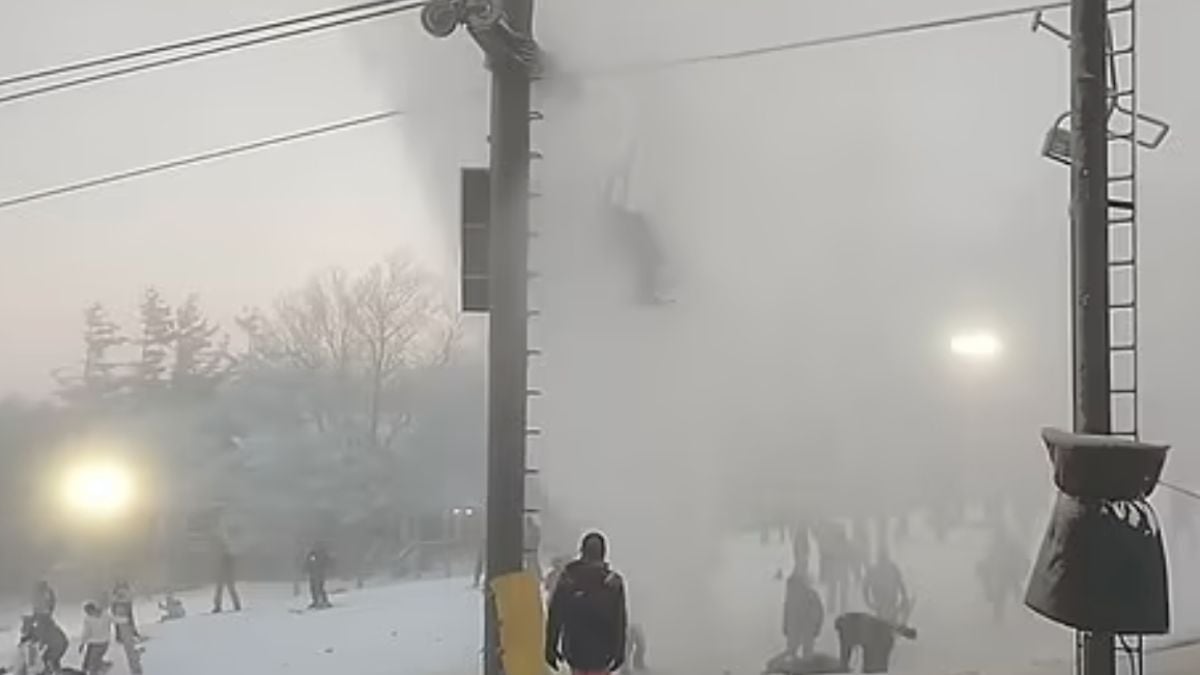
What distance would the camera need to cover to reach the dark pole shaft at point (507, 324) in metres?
4.27

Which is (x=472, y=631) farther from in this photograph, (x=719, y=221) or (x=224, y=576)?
(x=719, y=221)

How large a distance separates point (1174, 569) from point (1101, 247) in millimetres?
Answer: 2387

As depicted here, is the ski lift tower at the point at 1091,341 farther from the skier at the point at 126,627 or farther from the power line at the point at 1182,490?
the skier at the point at 126,627

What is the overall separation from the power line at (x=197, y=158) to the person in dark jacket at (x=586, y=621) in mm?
2071

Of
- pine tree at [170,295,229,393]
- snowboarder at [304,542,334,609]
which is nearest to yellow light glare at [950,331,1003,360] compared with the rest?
snowboarder at [304,542,334,609]

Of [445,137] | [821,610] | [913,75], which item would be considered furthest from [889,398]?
[445,137]

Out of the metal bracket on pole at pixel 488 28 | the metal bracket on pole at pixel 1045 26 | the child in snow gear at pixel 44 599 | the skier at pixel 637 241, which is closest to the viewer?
the metal bracket on pole at pixel 488 28

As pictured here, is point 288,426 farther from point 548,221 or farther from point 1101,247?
point 1101,247

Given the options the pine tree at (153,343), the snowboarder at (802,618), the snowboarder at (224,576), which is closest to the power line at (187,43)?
the pine tree at (153,343)

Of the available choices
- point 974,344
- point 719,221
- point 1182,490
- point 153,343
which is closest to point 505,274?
point 719,221

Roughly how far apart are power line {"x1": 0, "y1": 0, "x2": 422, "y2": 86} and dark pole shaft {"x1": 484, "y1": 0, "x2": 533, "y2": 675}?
0.97 meters

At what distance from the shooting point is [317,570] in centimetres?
494

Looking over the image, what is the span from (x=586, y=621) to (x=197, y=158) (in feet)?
8.04

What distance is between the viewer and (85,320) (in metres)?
4.89
